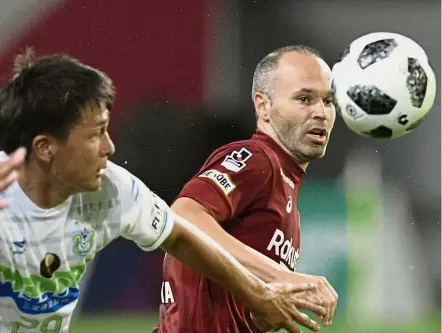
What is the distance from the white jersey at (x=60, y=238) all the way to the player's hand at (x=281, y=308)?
0.44m

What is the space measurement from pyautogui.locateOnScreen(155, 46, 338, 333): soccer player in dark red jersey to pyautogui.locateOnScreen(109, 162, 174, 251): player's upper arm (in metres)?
0.34

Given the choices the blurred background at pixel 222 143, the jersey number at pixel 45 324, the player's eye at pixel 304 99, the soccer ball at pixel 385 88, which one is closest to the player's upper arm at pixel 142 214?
the jersey number at pixel 45 324

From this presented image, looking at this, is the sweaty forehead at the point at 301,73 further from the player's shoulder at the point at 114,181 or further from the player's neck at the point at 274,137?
the player's shoulder at the point at 114,181

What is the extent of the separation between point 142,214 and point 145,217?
15mm

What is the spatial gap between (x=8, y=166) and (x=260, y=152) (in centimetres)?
144

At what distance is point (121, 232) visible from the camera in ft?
11.1

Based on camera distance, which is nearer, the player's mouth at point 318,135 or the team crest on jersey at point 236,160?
the team crest on jersey at point 236,160

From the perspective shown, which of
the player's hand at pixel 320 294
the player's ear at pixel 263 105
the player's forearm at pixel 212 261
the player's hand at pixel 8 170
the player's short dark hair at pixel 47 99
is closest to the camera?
the player's hand at pixel 8 170

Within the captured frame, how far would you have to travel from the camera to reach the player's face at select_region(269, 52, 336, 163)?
4316 millimetres

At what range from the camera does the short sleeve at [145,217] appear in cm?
330

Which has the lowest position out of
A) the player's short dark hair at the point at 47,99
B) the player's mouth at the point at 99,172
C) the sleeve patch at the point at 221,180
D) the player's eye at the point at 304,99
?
the sleeve patch at the point at 221,180

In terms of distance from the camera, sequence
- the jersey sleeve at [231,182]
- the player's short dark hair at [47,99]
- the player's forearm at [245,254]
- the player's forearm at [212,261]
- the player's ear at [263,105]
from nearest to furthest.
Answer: the player's short dark hair at [47,99] → the player's forearm at [212,261] → the player's forearm at [245,254] → the jersey sleeve at [231,182] → the player's ear at [263,105]

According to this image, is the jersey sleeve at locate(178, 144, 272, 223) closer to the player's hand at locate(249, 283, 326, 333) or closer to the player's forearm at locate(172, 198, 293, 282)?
the player's forearm at locate(172, 198, 293, 282)

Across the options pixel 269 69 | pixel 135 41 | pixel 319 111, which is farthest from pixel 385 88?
pixel 135 41
